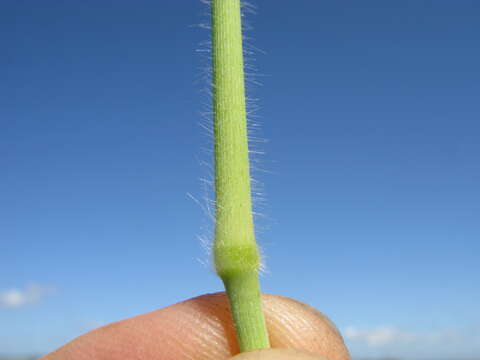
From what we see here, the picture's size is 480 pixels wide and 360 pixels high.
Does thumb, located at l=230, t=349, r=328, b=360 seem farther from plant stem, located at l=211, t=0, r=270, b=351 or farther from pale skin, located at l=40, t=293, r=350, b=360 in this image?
pale skin, located at l=40, t=293, r=350, b=360

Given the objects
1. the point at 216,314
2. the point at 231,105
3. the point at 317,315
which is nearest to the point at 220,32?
the point at 231,105

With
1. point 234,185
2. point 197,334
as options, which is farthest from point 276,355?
point 197,334

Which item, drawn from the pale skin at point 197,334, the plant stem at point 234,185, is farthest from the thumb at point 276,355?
the pale skin at point 197,334

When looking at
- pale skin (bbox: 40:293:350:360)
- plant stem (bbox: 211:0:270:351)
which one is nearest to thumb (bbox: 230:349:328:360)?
plant stem (bbox: 211:0:270:351)

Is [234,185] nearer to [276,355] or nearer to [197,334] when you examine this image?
[276,355]

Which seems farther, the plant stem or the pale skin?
the pale skin

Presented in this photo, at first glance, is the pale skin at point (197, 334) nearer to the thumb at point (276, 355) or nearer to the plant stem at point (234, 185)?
the thumb at point (276, 355)

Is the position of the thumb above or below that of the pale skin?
below

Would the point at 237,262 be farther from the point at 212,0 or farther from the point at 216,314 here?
the point at 216,314
